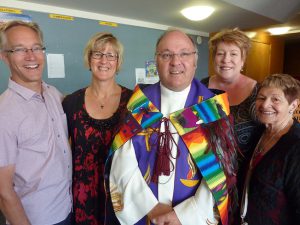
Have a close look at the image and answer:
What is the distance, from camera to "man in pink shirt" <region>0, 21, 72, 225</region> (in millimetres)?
1091

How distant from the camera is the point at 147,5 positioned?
2.37 m

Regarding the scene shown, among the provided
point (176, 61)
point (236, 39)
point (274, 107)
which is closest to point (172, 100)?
point (176, 61)

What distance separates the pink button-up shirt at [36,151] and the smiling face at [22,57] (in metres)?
0.05

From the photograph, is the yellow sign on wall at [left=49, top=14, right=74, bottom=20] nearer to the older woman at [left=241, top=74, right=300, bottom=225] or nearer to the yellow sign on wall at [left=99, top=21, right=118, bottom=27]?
the yellow sign on wall at [left=99, top=21, right=118, bottom=27]

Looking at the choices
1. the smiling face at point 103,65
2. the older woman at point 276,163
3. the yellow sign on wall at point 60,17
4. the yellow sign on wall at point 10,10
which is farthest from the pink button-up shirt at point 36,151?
the yellow sign on wall at point 60,17

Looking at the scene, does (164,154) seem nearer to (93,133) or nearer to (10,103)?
(93,133)

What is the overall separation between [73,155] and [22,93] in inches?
17.3

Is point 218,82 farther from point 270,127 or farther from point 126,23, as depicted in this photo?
point 126,23

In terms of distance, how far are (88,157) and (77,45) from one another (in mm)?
1389

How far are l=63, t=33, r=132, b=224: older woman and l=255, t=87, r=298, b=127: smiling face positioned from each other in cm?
69

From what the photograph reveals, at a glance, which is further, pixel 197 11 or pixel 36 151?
pixel 197 11

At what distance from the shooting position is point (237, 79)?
156 cm

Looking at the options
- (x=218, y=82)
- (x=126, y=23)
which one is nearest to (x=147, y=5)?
(x=126, y=23)

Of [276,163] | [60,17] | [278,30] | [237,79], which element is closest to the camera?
[276,163]
